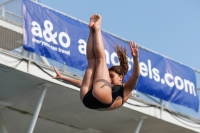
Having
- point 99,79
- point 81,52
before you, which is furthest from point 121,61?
point 81,52

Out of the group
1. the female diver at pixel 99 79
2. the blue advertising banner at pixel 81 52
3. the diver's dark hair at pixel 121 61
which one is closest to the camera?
the female diver at pixel 99 79

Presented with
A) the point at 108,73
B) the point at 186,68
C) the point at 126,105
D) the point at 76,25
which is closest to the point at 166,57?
the point at 186,68

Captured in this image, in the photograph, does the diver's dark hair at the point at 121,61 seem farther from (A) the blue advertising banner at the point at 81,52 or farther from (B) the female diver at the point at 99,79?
(A) the blue advertising banner at the point at 81,52

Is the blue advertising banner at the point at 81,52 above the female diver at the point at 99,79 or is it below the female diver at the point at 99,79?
below

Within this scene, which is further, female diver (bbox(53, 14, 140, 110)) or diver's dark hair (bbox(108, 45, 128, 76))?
diver's dark hair (bbox(108, 45, 128, 76))

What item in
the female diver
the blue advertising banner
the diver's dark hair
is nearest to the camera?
the female diver

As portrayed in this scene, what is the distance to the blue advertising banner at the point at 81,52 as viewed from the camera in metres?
14.7

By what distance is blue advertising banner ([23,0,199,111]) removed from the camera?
14680 mm

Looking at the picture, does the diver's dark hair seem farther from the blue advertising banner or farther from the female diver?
the blue advertising banner

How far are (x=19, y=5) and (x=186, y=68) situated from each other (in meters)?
6.03

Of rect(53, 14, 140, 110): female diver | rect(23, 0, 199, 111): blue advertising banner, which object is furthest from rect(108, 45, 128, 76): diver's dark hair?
rect(23, 0, 199, 111): blue advertising banner

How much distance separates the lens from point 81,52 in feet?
51.1

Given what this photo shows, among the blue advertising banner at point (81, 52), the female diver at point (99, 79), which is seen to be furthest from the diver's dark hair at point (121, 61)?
the blue advertising banner at point (81, 52)

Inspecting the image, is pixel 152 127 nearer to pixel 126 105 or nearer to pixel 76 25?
pixel 126 105
